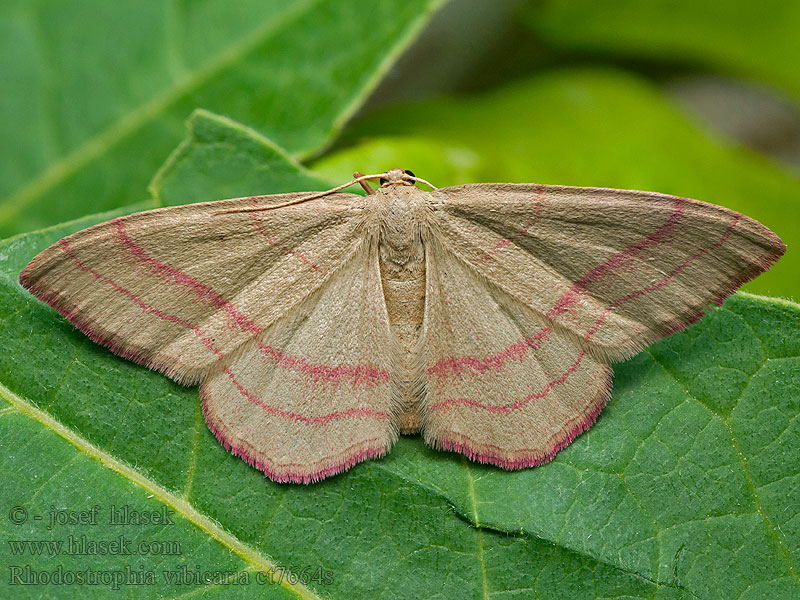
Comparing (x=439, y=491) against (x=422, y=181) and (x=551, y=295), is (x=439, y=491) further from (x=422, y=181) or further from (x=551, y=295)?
(x=422, y=181)

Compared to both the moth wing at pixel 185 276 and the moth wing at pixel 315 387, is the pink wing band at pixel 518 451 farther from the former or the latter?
the moth wing at pixel 185 276

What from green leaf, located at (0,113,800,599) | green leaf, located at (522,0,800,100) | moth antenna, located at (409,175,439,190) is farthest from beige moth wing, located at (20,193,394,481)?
green leaf, located at (522,0,800,100)

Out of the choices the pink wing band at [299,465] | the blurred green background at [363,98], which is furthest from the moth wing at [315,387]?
the blurred green background at [363,98]

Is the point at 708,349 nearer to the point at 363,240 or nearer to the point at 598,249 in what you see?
the point at 598,249

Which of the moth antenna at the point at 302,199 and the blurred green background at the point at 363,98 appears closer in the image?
the moth antenna at the point at 302,199

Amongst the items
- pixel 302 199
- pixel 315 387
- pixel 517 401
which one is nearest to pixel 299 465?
pixel 315 387

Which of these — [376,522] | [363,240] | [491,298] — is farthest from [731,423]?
[363,240]
